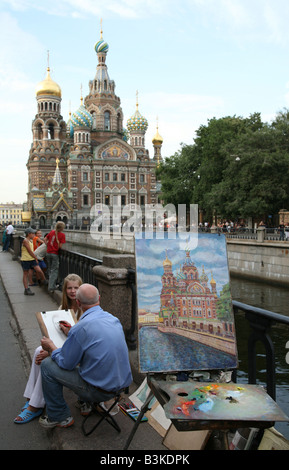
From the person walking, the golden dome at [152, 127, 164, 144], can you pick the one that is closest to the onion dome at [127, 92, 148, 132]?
the golden dome at [152, 127, 164, 144]

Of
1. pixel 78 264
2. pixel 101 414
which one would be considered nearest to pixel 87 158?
pixel 78 264

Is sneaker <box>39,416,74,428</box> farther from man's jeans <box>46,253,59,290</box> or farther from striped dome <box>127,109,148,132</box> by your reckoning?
striped dome <box>127,109,148,132</box>

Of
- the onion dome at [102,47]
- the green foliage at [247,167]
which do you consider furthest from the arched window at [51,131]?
the green foliage at [247,167]

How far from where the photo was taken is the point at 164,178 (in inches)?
1898

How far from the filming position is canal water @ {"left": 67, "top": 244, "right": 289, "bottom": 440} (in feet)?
26.8

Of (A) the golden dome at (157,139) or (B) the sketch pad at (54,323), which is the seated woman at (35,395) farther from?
(A) the golden dome at (157,139)

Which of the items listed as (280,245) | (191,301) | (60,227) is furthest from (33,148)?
(191,301)

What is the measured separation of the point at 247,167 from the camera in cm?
2869

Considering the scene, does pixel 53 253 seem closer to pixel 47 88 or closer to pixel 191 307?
pixel 191 307

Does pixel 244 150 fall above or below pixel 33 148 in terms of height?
below

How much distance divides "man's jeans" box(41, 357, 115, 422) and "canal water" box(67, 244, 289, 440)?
4.16 m
